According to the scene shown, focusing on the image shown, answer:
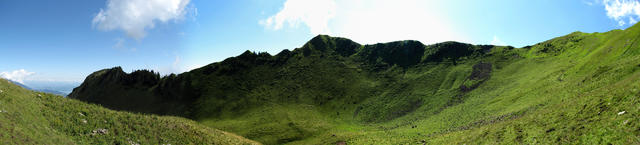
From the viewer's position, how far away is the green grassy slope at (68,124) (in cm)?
1936

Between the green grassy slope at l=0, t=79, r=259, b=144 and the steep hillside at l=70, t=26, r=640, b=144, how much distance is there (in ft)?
129

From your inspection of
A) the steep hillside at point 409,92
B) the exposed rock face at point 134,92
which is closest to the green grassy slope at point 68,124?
the steep hillside at point 409,92

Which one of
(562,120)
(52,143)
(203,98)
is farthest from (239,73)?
(562,120)

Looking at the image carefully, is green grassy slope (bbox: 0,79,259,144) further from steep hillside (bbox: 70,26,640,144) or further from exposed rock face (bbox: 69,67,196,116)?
exposed rock face (bbox: 69,67,196,116)

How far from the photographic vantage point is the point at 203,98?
11269 centimetres

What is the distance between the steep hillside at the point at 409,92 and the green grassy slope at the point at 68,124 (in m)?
39.2

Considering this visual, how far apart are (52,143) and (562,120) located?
154 ft

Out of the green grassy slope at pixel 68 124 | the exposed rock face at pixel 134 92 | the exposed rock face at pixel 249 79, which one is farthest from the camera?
the exposed rock face at pixel 249 79

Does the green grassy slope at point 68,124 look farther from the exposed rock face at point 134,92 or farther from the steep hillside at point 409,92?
the exposed rock face at point 134,92

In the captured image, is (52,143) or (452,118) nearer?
(52,143)

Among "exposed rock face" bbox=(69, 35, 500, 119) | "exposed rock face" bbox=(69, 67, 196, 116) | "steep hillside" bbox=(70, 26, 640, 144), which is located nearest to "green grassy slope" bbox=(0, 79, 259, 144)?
"steep hillside" bbox=(70, 26, 640, 144)

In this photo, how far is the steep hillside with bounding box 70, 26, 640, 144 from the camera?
30.3 m

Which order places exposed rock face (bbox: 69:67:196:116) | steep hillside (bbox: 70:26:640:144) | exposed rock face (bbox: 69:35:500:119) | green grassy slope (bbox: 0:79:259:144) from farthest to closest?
exposed rock face (bbox: 69:35:500:119)
exposed rock face (bbox: 69:67:196:116)
steep hillside (bbox: 70:26:640:144)
green grassy slope (bbox: 0:79:259:144)

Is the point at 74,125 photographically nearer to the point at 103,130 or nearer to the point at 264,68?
the point at 103,130
